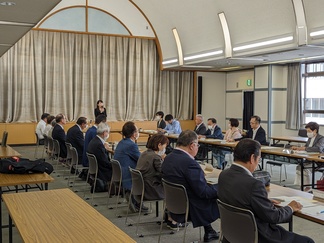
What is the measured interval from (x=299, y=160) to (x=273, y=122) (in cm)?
606

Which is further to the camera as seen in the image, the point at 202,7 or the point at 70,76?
the point at 70,76

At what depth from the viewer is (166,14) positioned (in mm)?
12625

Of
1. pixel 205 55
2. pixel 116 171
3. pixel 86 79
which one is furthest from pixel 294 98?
pixel 116 171

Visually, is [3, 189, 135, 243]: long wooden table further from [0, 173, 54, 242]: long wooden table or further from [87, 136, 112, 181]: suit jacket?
[87, 136, 112, 181]: suit jacket

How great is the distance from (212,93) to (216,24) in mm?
4613

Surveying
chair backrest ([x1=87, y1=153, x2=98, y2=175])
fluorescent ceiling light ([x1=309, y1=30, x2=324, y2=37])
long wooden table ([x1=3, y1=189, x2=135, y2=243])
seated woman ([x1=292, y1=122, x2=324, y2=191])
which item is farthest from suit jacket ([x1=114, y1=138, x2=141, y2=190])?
fluorescent ceiling light ([x1=309, y1=30, x2=324, y2=37])

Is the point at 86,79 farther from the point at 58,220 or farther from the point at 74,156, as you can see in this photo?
the point at 58,220

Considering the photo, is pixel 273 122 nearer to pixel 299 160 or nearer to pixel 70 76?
pixel 299 160

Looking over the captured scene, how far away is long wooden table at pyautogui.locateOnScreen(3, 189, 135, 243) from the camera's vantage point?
2.24 metres

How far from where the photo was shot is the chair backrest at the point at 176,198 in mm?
3547

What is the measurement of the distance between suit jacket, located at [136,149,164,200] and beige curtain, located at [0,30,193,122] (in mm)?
8982

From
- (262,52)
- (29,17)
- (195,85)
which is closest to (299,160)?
(262,52)

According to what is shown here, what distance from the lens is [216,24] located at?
10.7m

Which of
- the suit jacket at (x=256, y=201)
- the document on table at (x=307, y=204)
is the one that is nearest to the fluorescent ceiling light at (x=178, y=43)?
the document on table at (x=307, y=204)
